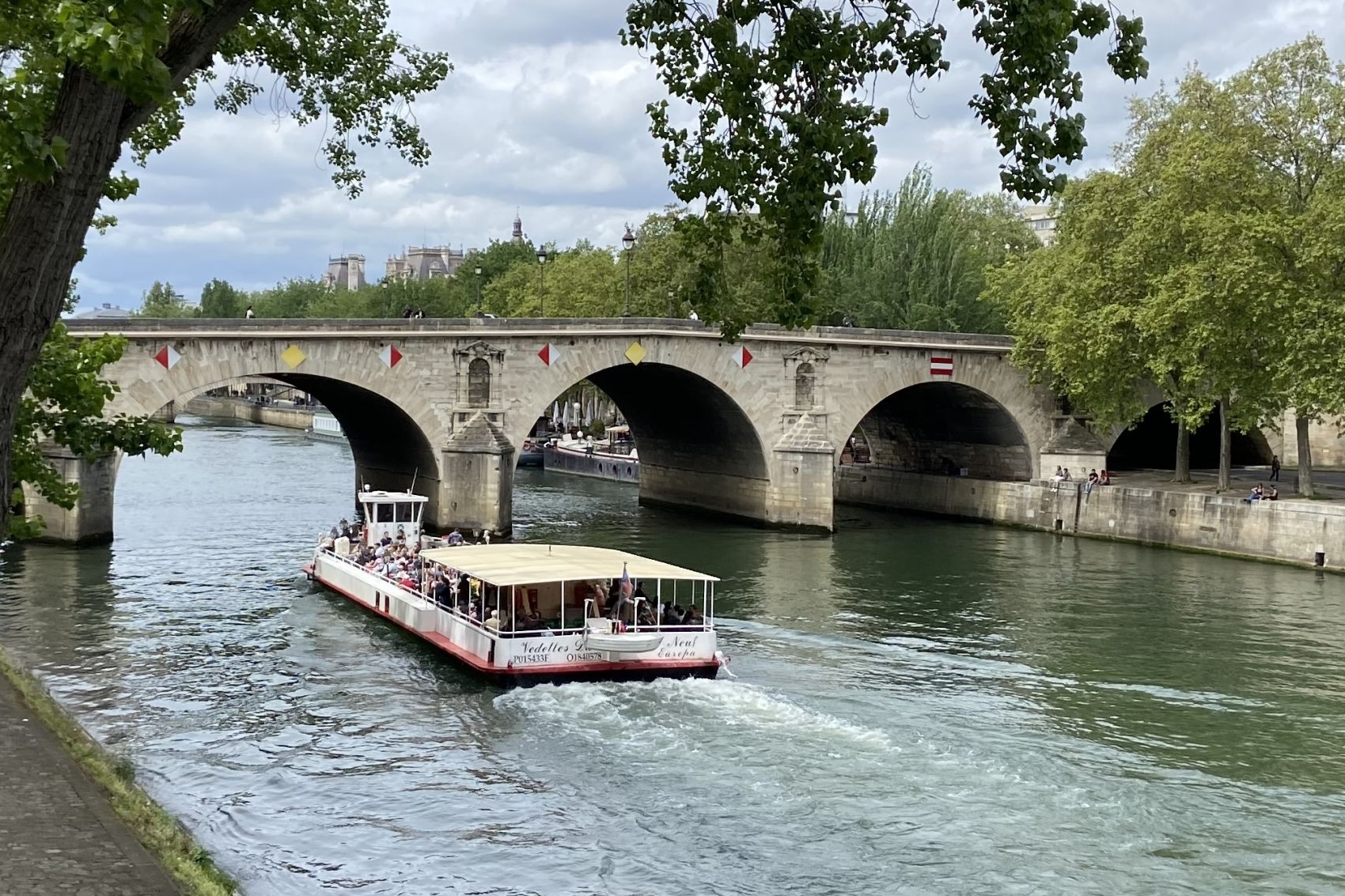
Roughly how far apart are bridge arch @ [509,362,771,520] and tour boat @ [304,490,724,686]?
61.7 ft

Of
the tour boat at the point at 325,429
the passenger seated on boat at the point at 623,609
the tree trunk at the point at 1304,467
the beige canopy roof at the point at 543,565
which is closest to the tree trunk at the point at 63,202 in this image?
the beige canopy roof at the point at 543,565

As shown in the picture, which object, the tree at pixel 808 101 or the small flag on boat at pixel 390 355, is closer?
the tree at pixel 808 101

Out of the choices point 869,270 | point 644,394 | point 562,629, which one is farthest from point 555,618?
point 869,270

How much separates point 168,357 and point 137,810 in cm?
2774

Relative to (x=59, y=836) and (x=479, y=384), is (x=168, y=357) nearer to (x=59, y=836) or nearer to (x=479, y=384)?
(x=479, y=384)

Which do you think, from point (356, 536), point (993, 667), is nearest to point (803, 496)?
point (356, 536)

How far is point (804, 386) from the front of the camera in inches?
1916

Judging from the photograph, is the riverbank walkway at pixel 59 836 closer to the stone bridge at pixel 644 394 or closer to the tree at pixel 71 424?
the tree at pixel 71 424

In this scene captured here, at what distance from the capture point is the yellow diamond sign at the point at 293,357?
4034cm

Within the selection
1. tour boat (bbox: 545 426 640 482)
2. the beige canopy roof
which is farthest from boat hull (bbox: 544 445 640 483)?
the beige canopy roof

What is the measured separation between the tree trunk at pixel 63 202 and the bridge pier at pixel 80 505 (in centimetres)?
3108

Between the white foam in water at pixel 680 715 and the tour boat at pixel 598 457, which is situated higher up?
the tour boat at pixel 598 457

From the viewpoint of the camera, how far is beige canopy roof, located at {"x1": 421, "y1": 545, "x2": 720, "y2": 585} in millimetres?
23344

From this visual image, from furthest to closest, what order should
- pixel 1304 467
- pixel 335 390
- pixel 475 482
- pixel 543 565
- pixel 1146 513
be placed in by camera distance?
pixel 335 390 → pixel 1146 513 → pixel 475 482 → pixel 1304 467 → pixel 543 565
